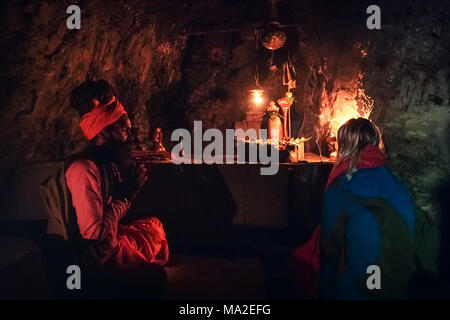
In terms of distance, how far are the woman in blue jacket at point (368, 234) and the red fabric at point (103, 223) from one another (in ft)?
6.75

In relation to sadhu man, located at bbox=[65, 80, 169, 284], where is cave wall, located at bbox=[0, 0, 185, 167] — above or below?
above

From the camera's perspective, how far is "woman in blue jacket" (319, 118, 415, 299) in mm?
3229

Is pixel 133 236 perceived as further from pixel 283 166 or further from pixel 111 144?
pixel 283 166

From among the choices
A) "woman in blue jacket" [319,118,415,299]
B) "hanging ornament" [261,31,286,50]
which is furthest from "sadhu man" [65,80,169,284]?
"hanging ornament" [261,31,286,50]

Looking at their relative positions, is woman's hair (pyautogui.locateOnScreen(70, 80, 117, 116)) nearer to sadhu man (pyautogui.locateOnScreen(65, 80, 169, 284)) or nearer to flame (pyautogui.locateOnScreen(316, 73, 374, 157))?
sadhu man (pyautogui.locateOnScreen(65, 80, 169, 284))

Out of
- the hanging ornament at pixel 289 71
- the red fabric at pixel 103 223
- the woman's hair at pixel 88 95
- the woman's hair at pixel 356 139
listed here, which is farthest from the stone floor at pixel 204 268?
the hanging ornament at pixel 289 71

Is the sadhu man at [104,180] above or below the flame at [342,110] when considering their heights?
below

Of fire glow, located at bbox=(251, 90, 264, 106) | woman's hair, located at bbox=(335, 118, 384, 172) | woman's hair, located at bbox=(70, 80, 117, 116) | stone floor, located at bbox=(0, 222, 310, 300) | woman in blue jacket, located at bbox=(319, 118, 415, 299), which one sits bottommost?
stone floor, located at bbox=(0, 222, 310, 300)

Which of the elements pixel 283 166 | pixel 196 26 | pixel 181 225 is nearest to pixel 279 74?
pixel 196 26

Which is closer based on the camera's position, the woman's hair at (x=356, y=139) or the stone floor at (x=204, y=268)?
the woman's hair at (x=356, y=139)

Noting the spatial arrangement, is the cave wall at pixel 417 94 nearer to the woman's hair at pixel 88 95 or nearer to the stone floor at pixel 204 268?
the stone floor at pixel 204 268

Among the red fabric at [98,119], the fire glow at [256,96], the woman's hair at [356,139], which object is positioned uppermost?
the fire glow at [256,96]

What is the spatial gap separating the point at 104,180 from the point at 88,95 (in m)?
0.89

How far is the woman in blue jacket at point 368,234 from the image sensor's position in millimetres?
3229
